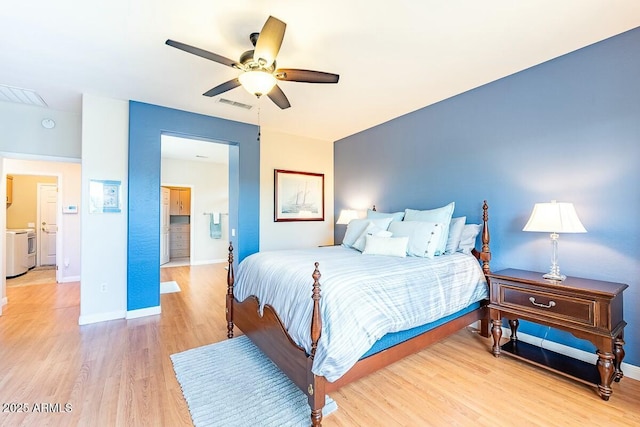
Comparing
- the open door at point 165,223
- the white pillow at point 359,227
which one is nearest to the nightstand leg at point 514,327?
the white pillow at point 359,227

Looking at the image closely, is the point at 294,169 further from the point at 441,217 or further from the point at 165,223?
the point at 165,223

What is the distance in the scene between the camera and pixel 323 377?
5.40 ft

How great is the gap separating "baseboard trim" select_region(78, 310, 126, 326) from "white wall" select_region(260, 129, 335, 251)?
79.0 inches

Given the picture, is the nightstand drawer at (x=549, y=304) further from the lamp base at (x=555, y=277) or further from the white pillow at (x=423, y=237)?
the white pillow at (x=423, y=237)

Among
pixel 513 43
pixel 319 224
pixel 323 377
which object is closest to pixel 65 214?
pixel 319 224

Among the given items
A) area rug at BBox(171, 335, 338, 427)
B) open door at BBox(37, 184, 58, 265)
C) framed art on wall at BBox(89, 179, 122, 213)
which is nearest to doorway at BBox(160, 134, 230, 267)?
open door at BBox(37, 184, 58, 265)

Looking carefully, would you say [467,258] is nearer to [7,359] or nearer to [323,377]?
[323,377]

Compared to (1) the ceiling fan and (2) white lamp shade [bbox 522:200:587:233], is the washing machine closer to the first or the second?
(1) the ceiling fan

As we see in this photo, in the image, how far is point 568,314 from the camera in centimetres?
209

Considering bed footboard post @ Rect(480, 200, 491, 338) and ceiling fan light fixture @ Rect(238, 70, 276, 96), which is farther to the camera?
bed footboard post @ Rect(480, 200, 491, 338)

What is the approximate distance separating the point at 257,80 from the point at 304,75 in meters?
0.38

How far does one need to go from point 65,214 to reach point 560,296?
7117mm

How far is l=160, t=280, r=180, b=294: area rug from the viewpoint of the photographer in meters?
4.63

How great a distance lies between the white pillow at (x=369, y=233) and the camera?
313 cm
